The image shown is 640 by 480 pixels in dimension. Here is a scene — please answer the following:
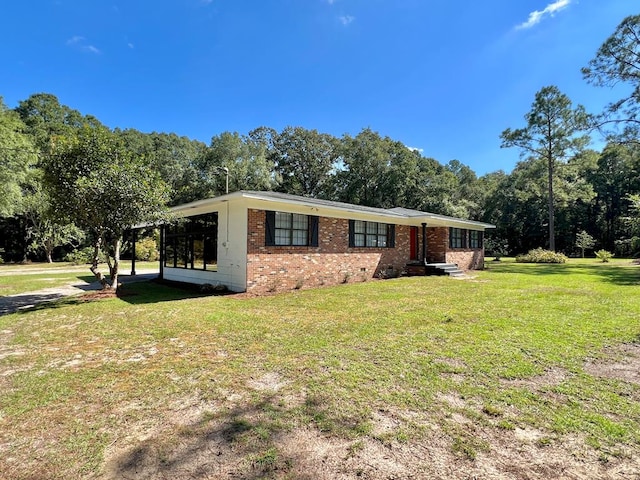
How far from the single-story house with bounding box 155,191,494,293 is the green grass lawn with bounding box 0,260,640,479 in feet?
10.4

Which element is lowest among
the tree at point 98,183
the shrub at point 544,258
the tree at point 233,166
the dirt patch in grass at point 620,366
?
the dirt patch in grass at point 620,366

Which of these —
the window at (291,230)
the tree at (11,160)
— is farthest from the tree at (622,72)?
the tree at (11,160)

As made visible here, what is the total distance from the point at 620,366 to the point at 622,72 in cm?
2439

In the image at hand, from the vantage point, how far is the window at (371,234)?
12.8 meters

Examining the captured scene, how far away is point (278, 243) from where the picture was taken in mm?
10250

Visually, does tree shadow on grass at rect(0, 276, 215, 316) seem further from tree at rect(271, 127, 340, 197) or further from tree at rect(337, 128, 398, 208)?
tree at rect(271, 127, 340, 197)

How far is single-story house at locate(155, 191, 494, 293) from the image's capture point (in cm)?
970

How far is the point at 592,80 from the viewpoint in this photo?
20422 mm

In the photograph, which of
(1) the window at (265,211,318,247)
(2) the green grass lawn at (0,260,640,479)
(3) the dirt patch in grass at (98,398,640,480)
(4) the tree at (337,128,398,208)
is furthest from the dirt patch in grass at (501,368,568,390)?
(4) the tree at (337,128,398,208)

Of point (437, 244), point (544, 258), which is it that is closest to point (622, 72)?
point (544, 258)

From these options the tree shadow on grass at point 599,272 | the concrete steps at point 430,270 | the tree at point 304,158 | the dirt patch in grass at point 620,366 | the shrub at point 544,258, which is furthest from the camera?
the tree at point 304,158

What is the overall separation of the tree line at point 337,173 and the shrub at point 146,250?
397cm

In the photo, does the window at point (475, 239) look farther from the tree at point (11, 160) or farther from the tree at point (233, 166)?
the tree at point (11, 160)

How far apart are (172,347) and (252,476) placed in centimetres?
319
